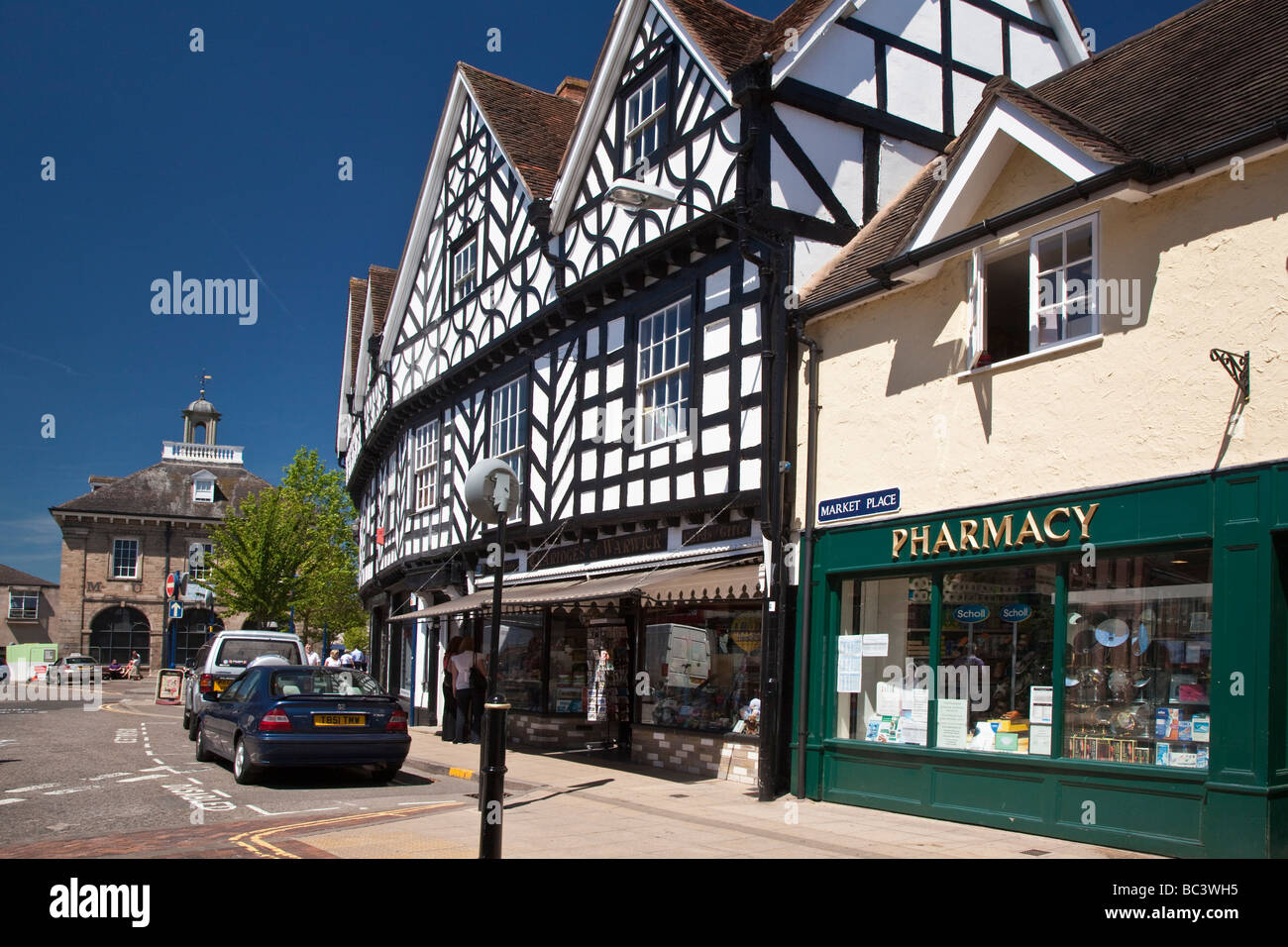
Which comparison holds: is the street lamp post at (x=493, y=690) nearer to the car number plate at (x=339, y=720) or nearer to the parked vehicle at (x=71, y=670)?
the car number plate at (x=339, y=720)

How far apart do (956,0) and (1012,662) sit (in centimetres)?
973

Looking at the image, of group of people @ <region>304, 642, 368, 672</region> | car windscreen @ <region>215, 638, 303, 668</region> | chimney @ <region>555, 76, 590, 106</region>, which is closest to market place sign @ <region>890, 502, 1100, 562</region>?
car windscreen @ <region>215, 638, 303, 668</region>

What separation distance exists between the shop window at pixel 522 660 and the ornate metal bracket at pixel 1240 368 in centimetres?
1268

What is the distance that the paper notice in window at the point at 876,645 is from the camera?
11727 mm

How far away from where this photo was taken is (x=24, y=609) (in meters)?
61.2

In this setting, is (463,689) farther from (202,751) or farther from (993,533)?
(993,533)

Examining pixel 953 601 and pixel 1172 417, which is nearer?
pixel 1172 417

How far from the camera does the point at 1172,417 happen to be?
8.90m

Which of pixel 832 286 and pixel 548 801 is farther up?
A: pixel 832 286
